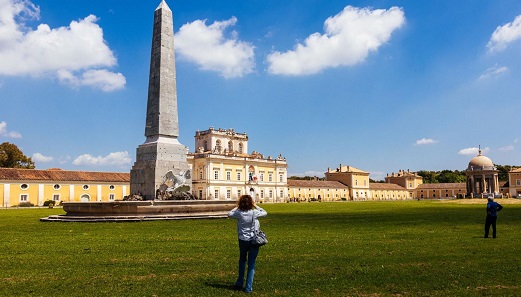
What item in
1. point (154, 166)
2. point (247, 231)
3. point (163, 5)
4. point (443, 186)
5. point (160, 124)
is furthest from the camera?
point (443, 186)

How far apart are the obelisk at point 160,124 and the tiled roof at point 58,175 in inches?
1260

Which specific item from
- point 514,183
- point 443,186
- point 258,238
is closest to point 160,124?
point 258,238

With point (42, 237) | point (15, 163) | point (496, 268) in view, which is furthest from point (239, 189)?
point (496, 268)

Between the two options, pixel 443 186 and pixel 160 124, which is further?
pixel 443 186

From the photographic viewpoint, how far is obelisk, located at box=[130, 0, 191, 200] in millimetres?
20828

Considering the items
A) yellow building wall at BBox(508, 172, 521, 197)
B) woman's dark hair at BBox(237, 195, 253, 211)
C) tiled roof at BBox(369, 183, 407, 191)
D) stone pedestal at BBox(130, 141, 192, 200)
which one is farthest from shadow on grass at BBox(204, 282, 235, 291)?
yellow building wall at BBox(508, 172, 521, 197)

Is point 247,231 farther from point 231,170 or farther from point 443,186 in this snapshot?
point 443,186

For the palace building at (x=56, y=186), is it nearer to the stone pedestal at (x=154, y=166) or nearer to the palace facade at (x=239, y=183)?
the palace facade at (x=239, y=183)

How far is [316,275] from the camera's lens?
21.6 feet

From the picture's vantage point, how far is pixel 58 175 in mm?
50250

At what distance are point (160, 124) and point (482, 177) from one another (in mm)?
61345

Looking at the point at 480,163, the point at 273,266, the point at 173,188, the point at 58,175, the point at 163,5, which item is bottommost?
the point at 273,266

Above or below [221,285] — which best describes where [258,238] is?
above

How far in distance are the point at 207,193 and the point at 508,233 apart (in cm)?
5572
